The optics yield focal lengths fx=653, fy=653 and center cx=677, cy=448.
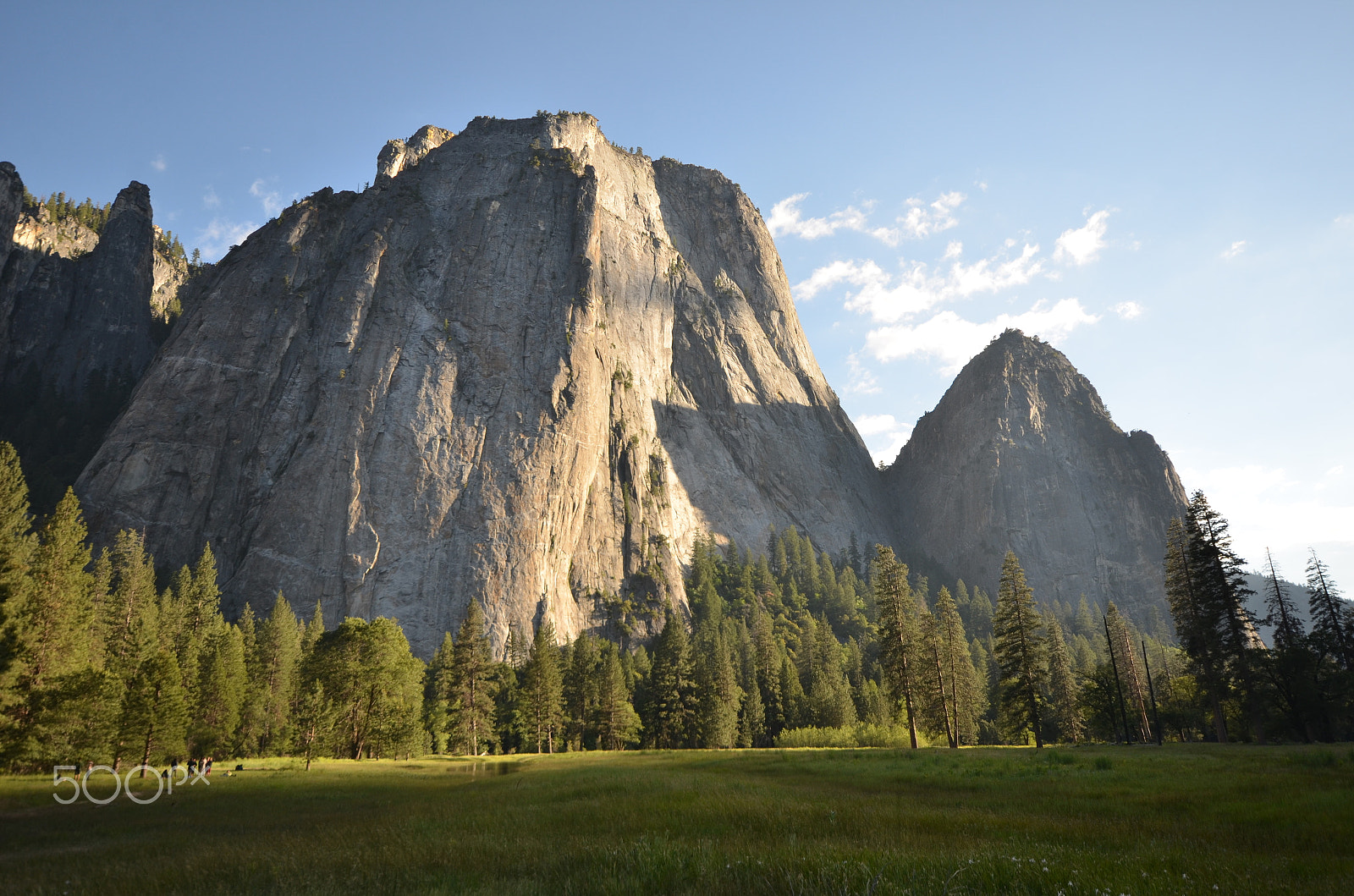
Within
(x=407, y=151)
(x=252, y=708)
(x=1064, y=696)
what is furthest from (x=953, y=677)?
(x=407, y=151)

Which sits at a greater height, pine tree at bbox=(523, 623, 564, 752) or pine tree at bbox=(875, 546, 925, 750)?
pine tree at bbox=(875, 546, 925, 750)

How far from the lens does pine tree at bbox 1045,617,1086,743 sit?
56.8m

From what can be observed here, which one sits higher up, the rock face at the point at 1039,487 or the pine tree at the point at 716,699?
the rock face at the point at 1039,487

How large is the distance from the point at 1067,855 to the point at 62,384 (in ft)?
581

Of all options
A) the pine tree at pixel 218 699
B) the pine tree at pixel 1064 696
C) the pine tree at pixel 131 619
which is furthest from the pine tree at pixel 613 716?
the pine tree at pixel 1064 696

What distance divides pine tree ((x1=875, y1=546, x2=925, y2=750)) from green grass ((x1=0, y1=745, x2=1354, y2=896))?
74.1 ft

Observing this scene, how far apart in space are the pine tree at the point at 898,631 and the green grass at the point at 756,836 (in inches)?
890

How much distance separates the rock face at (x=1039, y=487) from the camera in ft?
514

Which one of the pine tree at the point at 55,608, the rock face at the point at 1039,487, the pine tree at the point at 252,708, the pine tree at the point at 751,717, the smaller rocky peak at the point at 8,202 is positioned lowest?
the pine tree at the point at 751,717

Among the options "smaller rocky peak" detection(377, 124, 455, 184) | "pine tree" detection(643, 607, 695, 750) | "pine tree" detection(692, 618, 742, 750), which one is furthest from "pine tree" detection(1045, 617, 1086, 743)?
"smaller rocky peak" detection(377, 124, 455, 184)

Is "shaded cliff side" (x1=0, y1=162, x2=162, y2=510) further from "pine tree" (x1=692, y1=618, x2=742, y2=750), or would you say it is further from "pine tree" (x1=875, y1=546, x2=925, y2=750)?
"pine tree" (x1=875, y1=546, x2=925, y2=750)

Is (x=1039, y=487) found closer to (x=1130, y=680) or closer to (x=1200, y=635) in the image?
(x=1130, y=680)

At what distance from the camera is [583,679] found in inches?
2662

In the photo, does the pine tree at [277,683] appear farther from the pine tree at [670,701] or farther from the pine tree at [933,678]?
the pine tree at [933,678]
